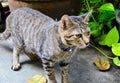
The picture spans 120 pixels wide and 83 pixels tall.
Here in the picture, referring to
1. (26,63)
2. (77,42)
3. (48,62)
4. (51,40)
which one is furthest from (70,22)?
(26,63)

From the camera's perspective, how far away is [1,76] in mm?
2172

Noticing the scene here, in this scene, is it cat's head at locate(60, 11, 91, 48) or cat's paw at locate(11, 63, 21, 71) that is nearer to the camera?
cat's head at locate(60, 11, 91, 48)

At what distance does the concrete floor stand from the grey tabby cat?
87mm

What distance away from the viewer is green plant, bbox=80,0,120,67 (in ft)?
7.83

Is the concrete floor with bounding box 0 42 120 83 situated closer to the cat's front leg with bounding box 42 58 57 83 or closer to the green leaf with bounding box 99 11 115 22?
the cat's front leg with bounding box 42 58 57 83

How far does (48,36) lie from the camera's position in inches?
72.9

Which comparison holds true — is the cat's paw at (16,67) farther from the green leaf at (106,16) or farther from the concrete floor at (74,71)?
the green leaf at (106,16)

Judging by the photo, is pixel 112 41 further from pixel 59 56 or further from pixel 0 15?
pixel 0 15

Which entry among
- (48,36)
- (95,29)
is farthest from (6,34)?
(95,29)

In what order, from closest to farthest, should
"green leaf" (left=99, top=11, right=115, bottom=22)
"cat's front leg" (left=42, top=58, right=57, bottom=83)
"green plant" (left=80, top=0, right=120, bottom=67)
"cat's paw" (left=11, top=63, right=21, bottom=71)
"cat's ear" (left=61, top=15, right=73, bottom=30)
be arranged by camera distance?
1. "cat's ear" (left=61, top=15, right=73, bottom=30)
2. "cat's front leg" (left=42, top=58, right=57, bottom=83)
3. "cat's paw" (left=11, top=63, right=21, bottom=71)
4. "green plant" (left=80, top=0, right=120, bottom=67)
5. "green leaf" (left=99, top=11, right=115, bottom=22)

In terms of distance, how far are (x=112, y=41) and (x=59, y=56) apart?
2.67 feet

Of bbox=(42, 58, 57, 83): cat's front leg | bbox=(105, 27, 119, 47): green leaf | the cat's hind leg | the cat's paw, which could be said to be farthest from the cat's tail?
bbox=(105, 27, 119, 47): green leaf

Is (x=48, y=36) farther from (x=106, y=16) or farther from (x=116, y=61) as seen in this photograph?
(x=106, y=16)

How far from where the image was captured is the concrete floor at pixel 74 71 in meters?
2.14
